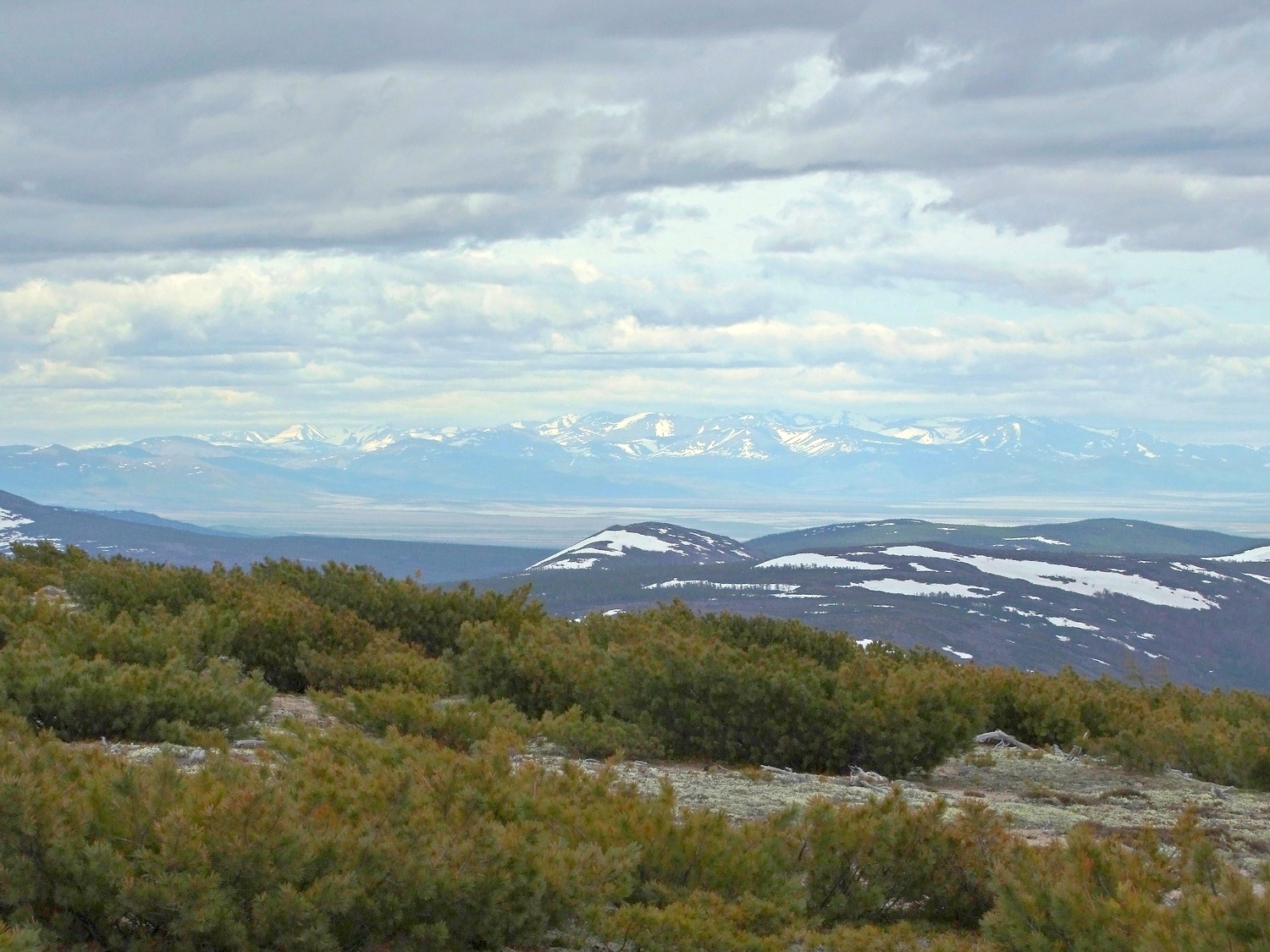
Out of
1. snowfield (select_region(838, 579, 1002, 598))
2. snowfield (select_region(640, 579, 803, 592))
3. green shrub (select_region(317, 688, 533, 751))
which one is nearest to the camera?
green shrub (select_region(317, 688, 533, 751))

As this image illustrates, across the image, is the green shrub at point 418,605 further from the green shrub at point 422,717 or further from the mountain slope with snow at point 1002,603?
the mountain slope with snow at point 1002,603

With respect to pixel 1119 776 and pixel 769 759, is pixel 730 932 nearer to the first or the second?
pixel 769 759

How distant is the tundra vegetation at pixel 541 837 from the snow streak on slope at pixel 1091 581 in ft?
593

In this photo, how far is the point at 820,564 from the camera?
191875mm

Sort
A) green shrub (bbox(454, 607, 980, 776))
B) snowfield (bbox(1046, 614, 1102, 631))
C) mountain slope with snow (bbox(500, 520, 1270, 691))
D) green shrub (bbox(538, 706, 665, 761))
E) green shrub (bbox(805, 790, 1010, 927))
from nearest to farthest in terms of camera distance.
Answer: green shrub (bbox(805, 790, 1010, 927)) → green shrub (bbox(538, 706, 665, 761)) → green shrub (bbox(454, 607, 980, 776)) → mountain slope with snow (bbox(500, 520, 1270, 691)) → snowfield (bbox(1046, 614, 1102, 631))

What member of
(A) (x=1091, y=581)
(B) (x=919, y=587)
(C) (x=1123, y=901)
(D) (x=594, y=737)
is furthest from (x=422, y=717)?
(A) (x=1091, y=581)

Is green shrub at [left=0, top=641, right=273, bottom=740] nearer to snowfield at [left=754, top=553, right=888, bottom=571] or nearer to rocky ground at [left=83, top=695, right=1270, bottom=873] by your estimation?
rocky ground at [left=83, top=695, right=1270, bottom=873]

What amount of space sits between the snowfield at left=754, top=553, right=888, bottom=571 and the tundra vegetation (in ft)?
579

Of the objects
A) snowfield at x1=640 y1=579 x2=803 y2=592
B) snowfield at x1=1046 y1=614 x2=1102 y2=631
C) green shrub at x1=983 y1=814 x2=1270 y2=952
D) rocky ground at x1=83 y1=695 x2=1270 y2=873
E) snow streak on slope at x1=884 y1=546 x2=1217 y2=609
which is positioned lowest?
snowfield at x1=1046 y1=614 x2=1102 y2=631

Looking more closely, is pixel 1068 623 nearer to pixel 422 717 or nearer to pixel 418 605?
pixel 418 605

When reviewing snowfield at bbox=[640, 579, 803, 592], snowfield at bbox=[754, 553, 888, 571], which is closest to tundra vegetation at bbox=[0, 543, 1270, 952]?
snowfield at bbox=[640, 579, 803, 592]

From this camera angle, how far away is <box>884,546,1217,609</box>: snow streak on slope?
183125 mm

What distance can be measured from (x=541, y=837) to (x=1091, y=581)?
19416cm

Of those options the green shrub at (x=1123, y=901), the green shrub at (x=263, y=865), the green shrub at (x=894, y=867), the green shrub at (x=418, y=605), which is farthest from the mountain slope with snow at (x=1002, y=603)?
the green shrub at (x=263, y=865)
